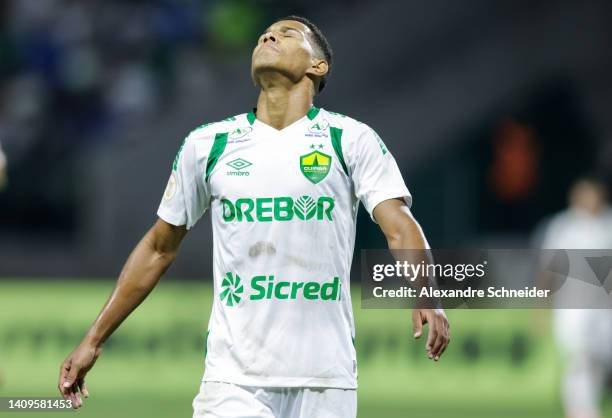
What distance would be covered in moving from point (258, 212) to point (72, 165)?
1077 cm

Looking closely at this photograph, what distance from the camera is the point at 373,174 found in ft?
15.5

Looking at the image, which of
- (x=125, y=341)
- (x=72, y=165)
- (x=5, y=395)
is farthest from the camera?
(x=72, y=165)

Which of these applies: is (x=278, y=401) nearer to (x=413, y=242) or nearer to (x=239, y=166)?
(x=413, y=242)

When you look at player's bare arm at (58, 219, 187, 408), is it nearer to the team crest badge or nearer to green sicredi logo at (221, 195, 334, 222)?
green sicredi logo at (221, 195, 334, 222)

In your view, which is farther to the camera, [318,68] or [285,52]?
[318,68]

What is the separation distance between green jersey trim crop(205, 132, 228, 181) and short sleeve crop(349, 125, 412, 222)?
0.51 metres

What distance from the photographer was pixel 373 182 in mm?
4727

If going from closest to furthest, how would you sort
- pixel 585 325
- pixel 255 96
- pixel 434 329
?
1. pixel 434 329
2. pixel 585 325
3. pixel 255 96

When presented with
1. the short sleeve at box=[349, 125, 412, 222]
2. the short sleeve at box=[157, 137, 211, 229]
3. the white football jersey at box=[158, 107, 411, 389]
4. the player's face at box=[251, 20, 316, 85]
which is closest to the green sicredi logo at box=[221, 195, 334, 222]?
the white football jersey at box=[158, 107, 411, 389]

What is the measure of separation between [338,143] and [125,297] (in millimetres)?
1054

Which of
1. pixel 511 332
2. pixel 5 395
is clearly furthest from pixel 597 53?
pixel 5 395

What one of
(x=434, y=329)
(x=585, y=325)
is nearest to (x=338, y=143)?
(x=434, y=329)

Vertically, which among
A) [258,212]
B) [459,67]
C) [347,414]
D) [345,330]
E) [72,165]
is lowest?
[347,414]

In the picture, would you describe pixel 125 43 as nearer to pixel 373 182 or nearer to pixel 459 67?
pixel 459 67
